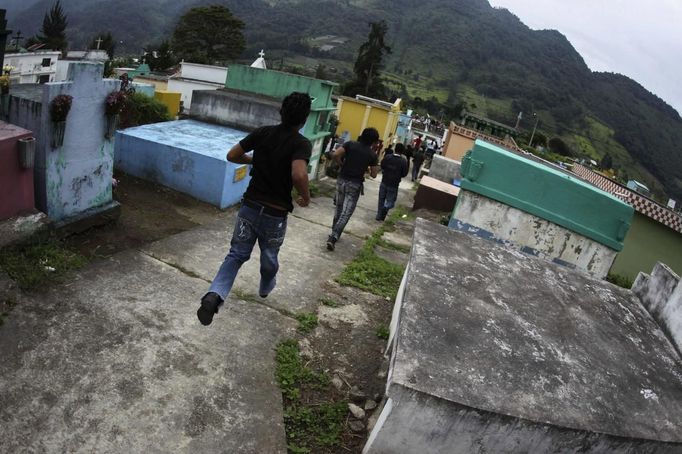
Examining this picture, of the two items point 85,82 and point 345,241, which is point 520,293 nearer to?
point 345,241

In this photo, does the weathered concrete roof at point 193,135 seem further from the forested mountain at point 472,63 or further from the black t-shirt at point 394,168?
the forested mountain at point 472,63

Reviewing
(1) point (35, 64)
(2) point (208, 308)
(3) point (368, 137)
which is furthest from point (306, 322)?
(1) point (35, 64)

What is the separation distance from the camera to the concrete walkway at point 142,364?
9.62ft

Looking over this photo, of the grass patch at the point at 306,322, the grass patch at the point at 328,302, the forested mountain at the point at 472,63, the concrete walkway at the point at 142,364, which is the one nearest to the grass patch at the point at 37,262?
the concrete walkway at the point at 142,364

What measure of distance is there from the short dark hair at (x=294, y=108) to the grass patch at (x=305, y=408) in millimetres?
2003

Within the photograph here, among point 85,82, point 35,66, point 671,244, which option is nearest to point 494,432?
point 85,82

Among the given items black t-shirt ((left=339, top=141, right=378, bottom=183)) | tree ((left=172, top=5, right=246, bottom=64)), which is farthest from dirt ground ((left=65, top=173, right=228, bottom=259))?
tree ((left=172, top=5, right=246, bottom=64))

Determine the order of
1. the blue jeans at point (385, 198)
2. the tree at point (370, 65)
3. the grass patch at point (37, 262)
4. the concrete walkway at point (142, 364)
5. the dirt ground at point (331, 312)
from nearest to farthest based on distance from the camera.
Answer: the concrete walkway at point (142, 364) → the dirt ground at point (331, 312) → the grass patch at point (37, 262) → the blue jeans at point (385, 198) → the tree at point (370, 65)

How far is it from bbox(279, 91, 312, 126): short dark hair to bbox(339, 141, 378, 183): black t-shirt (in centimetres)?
334

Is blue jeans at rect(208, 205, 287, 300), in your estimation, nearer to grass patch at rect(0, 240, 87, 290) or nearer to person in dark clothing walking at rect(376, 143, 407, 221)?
grass patch at rect(0, 240, 87, 290)

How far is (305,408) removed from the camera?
3.58 metres

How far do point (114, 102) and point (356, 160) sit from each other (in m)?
3.30

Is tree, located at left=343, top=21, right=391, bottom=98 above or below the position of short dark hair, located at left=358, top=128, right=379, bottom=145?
above

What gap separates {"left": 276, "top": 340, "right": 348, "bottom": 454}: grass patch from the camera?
129 inches
